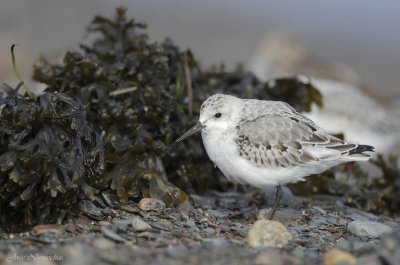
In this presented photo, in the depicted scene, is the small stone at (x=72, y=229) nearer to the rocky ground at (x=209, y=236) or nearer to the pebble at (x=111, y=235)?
the rocky ground at (x=209, y=236)

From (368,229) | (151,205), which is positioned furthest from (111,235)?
(368,229)

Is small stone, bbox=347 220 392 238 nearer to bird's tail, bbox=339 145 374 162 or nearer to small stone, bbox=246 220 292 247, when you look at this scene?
bird's tail, bbox=339 145 374 162

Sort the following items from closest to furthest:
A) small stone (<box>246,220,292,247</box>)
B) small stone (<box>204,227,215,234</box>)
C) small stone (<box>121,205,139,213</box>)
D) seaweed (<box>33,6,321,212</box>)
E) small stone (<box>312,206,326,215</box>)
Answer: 1. small stone (<box>246,220,292,247</box>)
2. small stone (<box>204,227,215,234</box>)
3. small stone (<box>121,205,139,213</box>)
4. seaweed (<box>33,6,321,212</box>)
5. small stone (<box>312,206,326,215</box>)

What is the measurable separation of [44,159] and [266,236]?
6.20ft

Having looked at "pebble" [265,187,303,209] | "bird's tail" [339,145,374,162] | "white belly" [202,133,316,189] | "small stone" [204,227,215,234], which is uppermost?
"bird's tail" [339,145,374,162]

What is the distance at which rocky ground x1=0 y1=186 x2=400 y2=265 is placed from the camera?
9.57ft

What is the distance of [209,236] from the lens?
389cm

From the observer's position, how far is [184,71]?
5941 mm

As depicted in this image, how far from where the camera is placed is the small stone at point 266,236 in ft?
11.4

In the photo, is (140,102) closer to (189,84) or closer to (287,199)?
(189,84)

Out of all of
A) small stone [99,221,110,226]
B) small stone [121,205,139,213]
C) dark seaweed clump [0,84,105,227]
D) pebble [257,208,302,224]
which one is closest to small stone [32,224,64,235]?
dark seaweed clump [0,84,105,227]

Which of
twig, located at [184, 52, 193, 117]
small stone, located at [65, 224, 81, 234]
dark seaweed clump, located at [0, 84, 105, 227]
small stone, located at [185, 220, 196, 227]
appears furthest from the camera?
twig, located at [184, 52, 193, 117]

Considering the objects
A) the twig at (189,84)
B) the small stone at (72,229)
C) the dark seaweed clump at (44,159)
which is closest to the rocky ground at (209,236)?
the small stone at (72,229)

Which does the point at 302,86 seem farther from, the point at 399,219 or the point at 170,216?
the point at 170,216
